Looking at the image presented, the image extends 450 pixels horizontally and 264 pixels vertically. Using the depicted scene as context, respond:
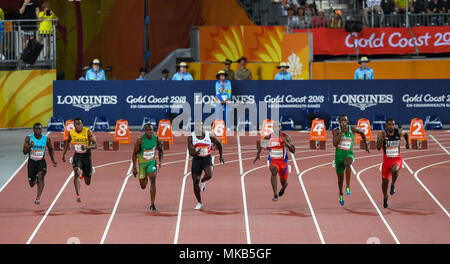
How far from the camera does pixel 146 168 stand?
→ 59.0 feet

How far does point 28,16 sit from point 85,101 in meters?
4.26

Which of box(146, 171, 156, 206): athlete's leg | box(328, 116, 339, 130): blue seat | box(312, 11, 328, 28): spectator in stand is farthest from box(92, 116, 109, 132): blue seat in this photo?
box(146, 171, 156, 206): athlete's leg

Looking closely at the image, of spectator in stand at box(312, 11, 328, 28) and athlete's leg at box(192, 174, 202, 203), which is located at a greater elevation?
spectator in stand at box(312, 11, 328, 28)

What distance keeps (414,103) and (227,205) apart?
13.0 meters

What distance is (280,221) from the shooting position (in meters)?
17.3

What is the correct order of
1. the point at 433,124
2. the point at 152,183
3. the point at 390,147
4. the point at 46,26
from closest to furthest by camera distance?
the point at 152,183 → the point at 390,147 → the point at 433,124 → the point at 46,26

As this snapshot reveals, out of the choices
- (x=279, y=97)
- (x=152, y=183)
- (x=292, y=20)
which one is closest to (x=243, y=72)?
(x=279, y=97)

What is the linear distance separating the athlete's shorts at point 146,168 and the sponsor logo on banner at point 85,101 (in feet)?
40.4

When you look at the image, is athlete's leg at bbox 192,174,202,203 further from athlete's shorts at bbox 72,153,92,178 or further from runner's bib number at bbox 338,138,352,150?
runner's bib number at bbox 338,138,352,150

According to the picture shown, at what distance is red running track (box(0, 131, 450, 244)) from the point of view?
1612cm

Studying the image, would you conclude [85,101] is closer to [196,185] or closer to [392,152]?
[196,185]

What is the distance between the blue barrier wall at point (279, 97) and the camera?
30.0m

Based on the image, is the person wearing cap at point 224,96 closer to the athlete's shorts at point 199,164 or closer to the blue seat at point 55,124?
the blue seat at point 55,124

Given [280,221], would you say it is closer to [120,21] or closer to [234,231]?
[234,231]
